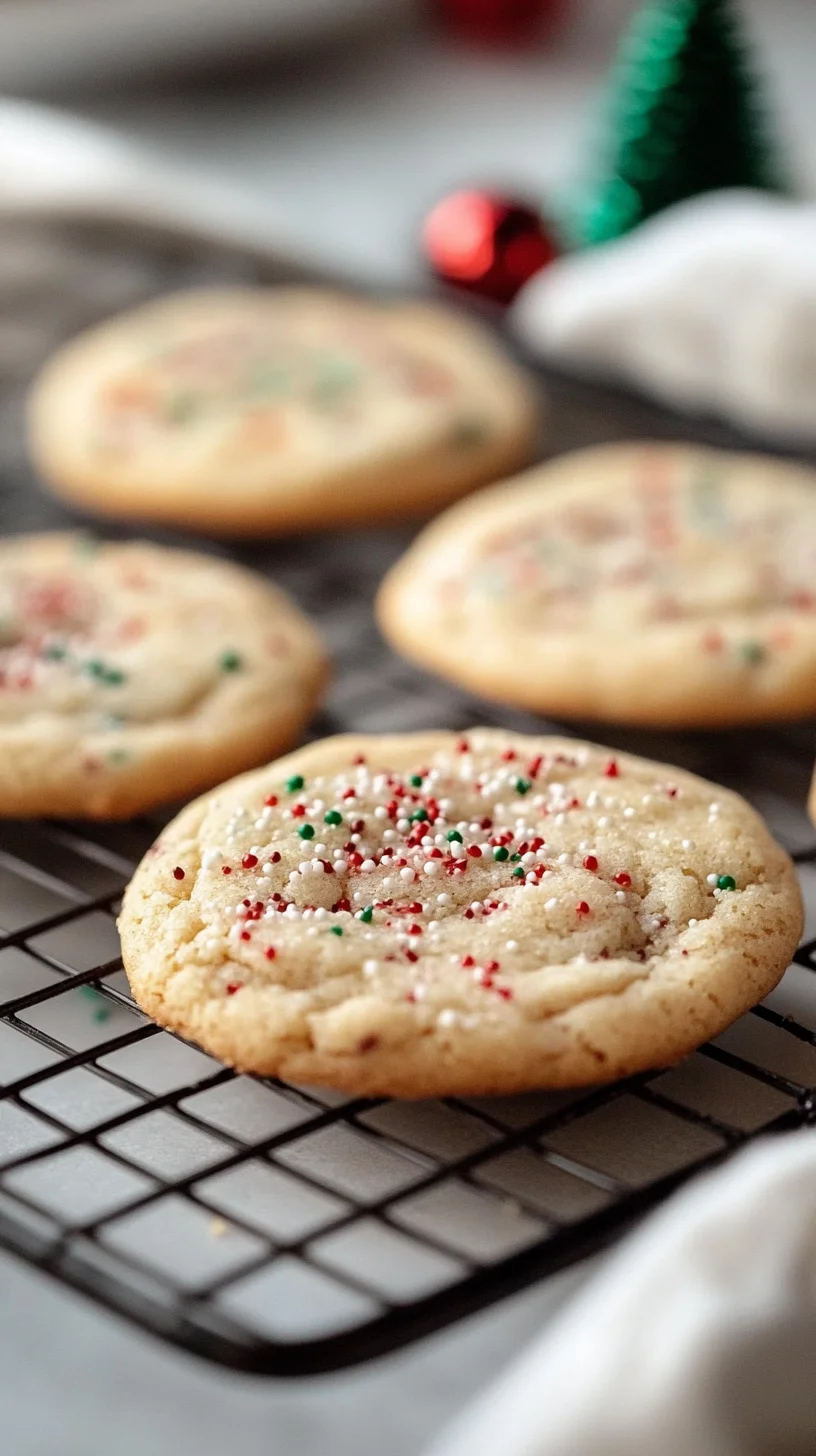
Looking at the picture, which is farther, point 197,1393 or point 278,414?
point 278,414

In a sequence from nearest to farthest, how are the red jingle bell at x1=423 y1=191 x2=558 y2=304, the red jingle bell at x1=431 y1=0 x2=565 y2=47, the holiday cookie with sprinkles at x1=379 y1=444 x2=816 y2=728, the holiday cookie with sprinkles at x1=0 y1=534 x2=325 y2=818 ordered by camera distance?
1. the holiday cookie with sprinkles at x1=0 y1=534 x2=325 y2=818
2. the holiday cookie with sprinkles at x1=379 y1=444 x2=816 y2=728
3. the red jingle bell at x1=423 y1=191 x2=558 y2=304
4. the red jingle bell at x1=431 y1=0 x2=565 y2=47

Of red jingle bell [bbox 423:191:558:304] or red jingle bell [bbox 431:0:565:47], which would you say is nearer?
red jingle bell [bbox 423:191:558:304]

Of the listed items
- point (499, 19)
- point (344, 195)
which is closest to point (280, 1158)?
point (344, 195)

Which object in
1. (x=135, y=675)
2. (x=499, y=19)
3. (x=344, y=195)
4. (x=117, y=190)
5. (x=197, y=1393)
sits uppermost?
(x=499, y=19)

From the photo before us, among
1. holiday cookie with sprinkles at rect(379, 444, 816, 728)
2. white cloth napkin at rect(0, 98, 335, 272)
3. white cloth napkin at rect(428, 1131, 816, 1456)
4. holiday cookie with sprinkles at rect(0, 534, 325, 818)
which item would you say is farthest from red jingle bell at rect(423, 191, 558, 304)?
→ white cloth napkin at rect(428, 1131, 816, 1456)

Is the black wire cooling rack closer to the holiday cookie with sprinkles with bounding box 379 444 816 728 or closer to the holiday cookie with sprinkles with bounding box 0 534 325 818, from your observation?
the holiday cookie with sprinkles with bounding box 0 534 325 818

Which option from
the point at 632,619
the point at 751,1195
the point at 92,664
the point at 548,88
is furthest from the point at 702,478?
the point at 548,88

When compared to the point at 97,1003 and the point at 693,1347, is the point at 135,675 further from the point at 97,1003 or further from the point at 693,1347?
the point at 693,1347

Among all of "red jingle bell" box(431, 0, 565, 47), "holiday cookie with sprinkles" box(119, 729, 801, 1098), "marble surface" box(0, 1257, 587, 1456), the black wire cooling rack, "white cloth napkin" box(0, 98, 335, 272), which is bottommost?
"marble surface" box(0, 1257, 587, 1456)
